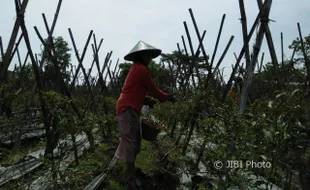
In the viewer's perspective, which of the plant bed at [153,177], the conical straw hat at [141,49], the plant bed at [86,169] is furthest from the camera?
the conical straw hat at [141,49]

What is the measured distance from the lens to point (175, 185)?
341 cm

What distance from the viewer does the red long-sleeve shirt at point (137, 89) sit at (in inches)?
142

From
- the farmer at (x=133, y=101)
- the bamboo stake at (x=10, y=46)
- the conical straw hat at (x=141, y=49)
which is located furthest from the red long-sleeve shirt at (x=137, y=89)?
the bamboo stake at (x=10, y=46)

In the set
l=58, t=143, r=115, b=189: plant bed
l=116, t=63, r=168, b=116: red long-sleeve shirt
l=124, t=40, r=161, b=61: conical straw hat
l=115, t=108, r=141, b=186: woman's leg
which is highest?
l=124, t=40, r=161, b=61: conical straw hat

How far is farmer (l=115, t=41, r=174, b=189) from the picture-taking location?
3586 mm

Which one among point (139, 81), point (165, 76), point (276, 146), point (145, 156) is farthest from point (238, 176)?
point (165, 76)

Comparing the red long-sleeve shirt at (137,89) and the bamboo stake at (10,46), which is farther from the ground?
the bamboo stake at (10,46)

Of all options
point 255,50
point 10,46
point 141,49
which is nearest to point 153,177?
point 141,49

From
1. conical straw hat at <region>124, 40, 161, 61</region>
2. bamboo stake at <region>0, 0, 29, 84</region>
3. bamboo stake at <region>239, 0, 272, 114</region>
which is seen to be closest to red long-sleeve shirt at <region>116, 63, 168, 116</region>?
conical straw hat at <region>124, 40, 161, 61</region>

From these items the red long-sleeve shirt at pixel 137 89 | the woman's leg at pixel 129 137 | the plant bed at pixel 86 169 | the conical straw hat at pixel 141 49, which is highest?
the conical straw hat at pixel 141 49

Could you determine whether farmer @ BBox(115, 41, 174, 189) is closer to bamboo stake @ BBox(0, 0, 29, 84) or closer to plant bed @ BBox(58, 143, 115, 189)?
plant bed @ BBox(58, 143, 115, 189)

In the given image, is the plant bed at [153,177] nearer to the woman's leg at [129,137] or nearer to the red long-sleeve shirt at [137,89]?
the woman's leg at [129,137]

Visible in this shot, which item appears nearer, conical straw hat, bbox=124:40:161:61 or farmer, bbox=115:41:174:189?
farmer, bbox=115:41:174:189

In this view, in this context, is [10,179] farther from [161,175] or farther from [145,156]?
[145,156]
